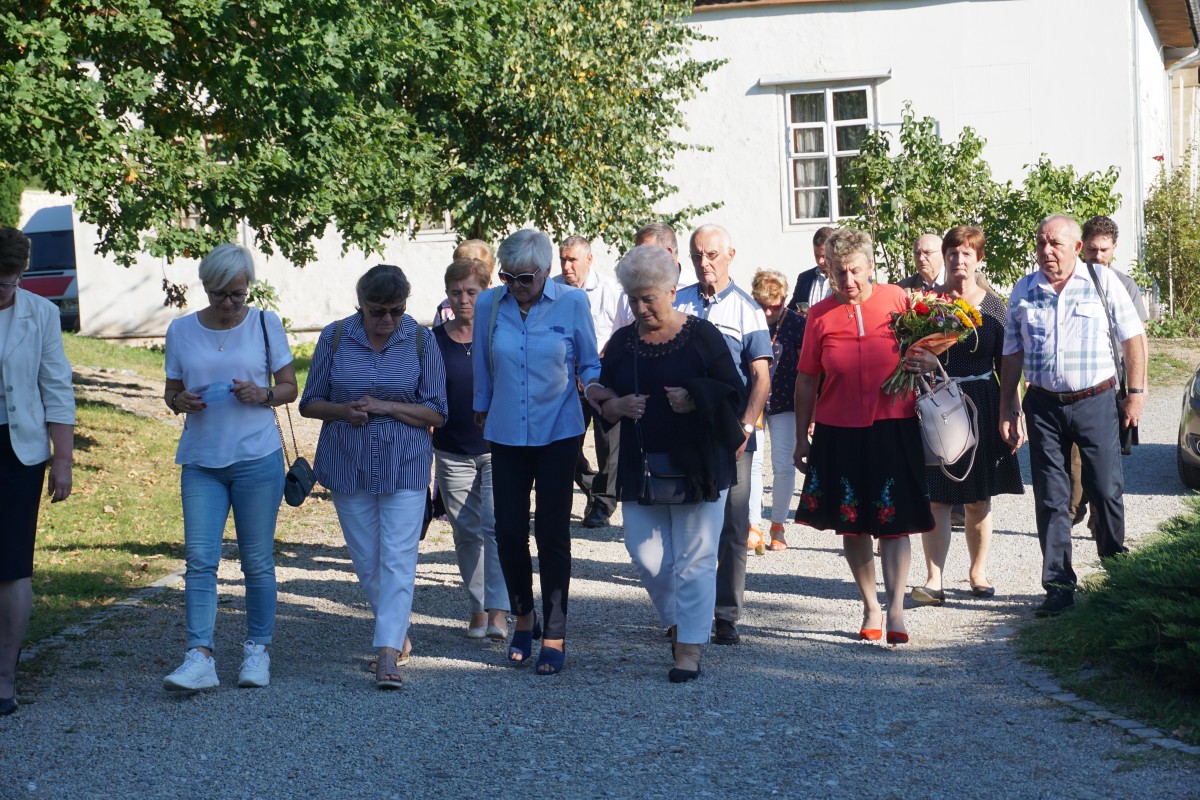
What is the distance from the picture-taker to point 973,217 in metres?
19.5

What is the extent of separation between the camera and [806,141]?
22.4 m

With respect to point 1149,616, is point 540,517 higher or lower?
higher

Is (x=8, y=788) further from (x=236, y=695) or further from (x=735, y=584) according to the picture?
(x=735, y=584)

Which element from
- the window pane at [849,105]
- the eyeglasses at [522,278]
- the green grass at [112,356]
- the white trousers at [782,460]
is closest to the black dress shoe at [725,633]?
the eyeglasses at [522,278]

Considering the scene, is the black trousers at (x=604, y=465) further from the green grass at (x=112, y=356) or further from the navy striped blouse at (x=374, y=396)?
the green grass at (x=112, y=356)

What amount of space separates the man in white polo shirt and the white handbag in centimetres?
270

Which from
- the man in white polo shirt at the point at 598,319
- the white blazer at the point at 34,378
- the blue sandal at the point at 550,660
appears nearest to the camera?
the white blazer at the point at 34,378

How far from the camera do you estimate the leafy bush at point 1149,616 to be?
5.44 metres

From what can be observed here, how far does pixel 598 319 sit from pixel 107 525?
155 inches

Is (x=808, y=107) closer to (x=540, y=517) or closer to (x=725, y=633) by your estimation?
(x=725, y=633)

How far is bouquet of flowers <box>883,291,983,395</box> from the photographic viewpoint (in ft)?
20.8

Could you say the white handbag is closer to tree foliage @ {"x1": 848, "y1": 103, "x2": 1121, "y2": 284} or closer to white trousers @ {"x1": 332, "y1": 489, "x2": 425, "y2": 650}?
white trousers @ {"x1": 332, "y1": 489, "x2": 425, "y2": 650}

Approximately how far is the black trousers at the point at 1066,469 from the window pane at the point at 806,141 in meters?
15.8

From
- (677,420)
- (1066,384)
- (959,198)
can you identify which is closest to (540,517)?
(677,420)
